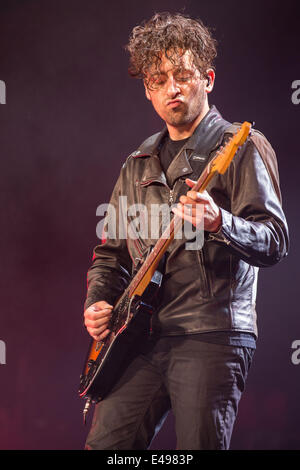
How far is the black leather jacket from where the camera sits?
1729mm

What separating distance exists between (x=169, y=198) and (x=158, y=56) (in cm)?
66

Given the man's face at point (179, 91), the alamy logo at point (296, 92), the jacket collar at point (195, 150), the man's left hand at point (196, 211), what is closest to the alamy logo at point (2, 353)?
the jacket collar at point (195, 150)

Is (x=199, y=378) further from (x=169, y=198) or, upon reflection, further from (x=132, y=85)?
(x=132, y=85)

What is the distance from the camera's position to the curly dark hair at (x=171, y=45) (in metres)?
2.23

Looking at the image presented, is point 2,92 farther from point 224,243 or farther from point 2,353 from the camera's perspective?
point 224,243

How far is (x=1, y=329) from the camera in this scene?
136 inches

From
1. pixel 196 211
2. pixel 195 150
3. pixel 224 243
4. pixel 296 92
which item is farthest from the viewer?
pixel 296 92

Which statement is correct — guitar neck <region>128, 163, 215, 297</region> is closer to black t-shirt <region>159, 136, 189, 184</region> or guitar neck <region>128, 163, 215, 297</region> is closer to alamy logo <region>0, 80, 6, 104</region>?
black t-shirt <region>159, 136, 189, 184</region>

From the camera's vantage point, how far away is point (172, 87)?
7.00 feet

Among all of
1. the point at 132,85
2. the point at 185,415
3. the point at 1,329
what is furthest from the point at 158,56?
the point at 1,329

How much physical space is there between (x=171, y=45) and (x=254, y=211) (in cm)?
91

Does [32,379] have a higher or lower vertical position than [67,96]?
lower

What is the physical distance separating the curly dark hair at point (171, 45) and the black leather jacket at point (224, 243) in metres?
0.31

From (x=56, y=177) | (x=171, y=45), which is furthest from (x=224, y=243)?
(x=56, y=177)
